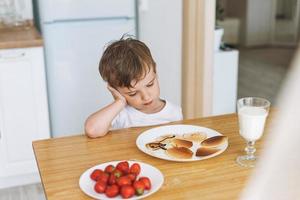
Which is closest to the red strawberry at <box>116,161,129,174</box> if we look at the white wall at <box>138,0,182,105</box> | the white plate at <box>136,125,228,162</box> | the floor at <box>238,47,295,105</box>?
the white plate at <box>136,125,228,162</box>

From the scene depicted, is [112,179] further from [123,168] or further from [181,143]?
[181,143]

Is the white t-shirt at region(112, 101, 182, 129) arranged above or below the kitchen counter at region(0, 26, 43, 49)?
below

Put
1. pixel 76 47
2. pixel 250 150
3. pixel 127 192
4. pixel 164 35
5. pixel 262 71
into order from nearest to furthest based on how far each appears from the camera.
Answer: pixel 127 192, pixel 250 150, pixel 76 47, pixel 164 35, pixel 262 71

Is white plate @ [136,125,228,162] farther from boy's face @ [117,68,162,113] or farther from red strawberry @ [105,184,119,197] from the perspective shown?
red strawberry @ [105,184,119,197]

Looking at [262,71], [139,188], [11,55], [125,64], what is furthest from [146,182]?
[262,71]

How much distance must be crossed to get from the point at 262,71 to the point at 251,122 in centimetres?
420

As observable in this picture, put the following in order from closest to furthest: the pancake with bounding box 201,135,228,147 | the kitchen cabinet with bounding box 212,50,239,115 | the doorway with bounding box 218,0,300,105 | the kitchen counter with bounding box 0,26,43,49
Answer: the pancake with bounding box 201,135,228,147 < the kitchen counter with bounding box 0,26,43,49 < the kitchen cabinet with bounding box 212,50,239,115 < the doorway with bounding box 218,0,300,105

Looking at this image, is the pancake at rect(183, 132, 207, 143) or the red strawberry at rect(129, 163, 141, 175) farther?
the pancake at rect(183, 132, 207, 143)

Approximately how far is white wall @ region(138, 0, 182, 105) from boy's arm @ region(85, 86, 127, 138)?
56.7 inches

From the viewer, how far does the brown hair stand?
1.44 m

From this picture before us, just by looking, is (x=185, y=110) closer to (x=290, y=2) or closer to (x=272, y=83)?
(x=272, y=83)

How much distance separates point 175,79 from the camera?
3.02 metres

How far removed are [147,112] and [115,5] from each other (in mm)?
1200

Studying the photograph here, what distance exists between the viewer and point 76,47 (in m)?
2.64
